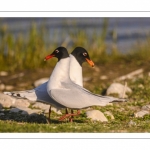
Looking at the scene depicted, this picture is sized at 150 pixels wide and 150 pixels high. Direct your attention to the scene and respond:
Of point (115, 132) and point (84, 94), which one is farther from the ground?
point (84, 94)

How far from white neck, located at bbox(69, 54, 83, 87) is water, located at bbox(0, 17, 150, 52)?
253 inches

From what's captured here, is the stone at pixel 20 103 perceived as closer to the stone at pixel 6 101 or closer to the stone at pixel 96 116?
the stone at pixel 6 101

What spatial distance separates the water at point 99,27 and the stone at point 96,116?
644 centimetres

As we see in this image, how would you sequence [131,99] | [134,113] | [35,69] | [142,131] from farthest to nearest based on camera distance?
[35,69] → [131,99] → [134,113] → [142,131]

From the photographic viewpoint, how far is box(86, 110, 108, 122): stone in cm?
906

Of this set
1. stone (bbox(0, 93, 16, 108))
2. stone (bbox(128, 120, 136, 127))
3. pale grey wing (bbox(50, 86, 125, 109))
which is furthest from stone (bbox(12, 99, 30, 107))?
stone (bbox(128, 120, 136, 127))

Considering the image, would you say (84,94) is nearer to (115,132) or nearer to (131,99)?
(115,132)

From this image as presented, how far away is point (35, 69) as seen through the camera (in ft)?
48.5

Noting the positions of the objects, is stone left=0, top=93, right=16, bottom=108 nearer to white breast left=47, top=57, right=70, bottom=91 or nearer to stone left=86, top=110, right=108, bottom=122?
stone left=86, top=110, right=108, bottom=122

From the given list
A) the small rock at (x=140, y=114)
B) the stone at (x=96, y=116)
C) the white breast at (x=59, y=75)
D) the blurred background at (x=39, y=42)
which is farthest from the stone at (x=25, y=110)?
the blurred background at (x=39, y=42)

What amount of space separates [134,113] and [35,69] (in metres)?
5.67

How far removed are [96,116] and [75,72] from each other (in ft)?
2.65

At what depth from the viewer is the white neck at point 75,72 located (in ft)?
29.6
